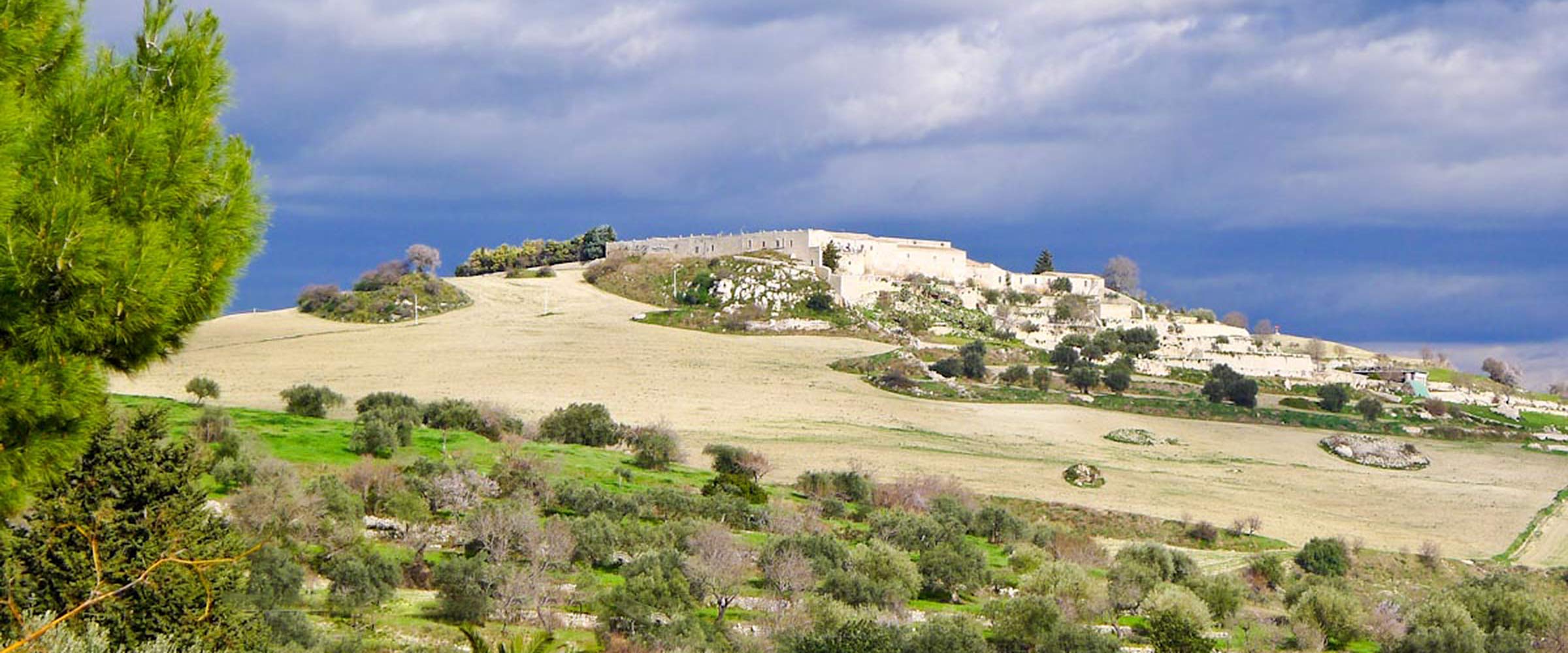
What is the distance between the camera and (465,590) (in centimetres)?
3117

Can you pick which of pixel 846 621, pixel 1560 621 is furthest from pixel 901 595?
pixel 1560 621

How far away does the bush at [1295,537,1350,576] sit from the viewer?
4747 centimetres

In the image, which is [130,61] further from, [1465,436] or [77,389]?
[1465,436]

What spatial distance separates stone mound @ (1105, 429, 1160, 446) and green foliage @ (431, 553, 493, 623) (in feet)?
165

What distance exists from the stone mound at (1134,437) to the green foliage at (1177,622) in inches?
1515

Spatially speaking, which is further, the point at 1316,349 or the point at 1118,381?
the point at 1316,349

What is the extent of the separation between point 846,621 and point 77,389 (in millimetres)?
22593

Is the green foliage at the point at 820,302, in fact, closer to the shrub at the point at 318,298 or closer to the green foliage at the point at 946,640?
the shrub at the point at 318,298

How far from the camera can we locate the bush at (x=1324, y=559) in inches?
1869

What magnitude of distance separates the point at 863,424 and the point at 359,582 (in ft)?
145

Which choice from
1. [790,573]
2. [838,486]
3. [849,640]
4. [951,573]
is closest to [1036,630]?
[849,640]

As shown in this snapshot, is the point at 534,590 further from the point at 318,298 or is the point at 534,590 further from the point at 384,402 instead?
the point at 318,298

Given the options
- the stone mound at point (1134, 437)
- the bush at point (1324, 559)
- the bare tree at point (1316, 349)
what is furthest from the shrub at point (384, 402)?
the bare tree at point (1316, 349)

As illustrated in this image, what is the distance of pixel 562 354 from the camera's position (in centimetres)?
9075
